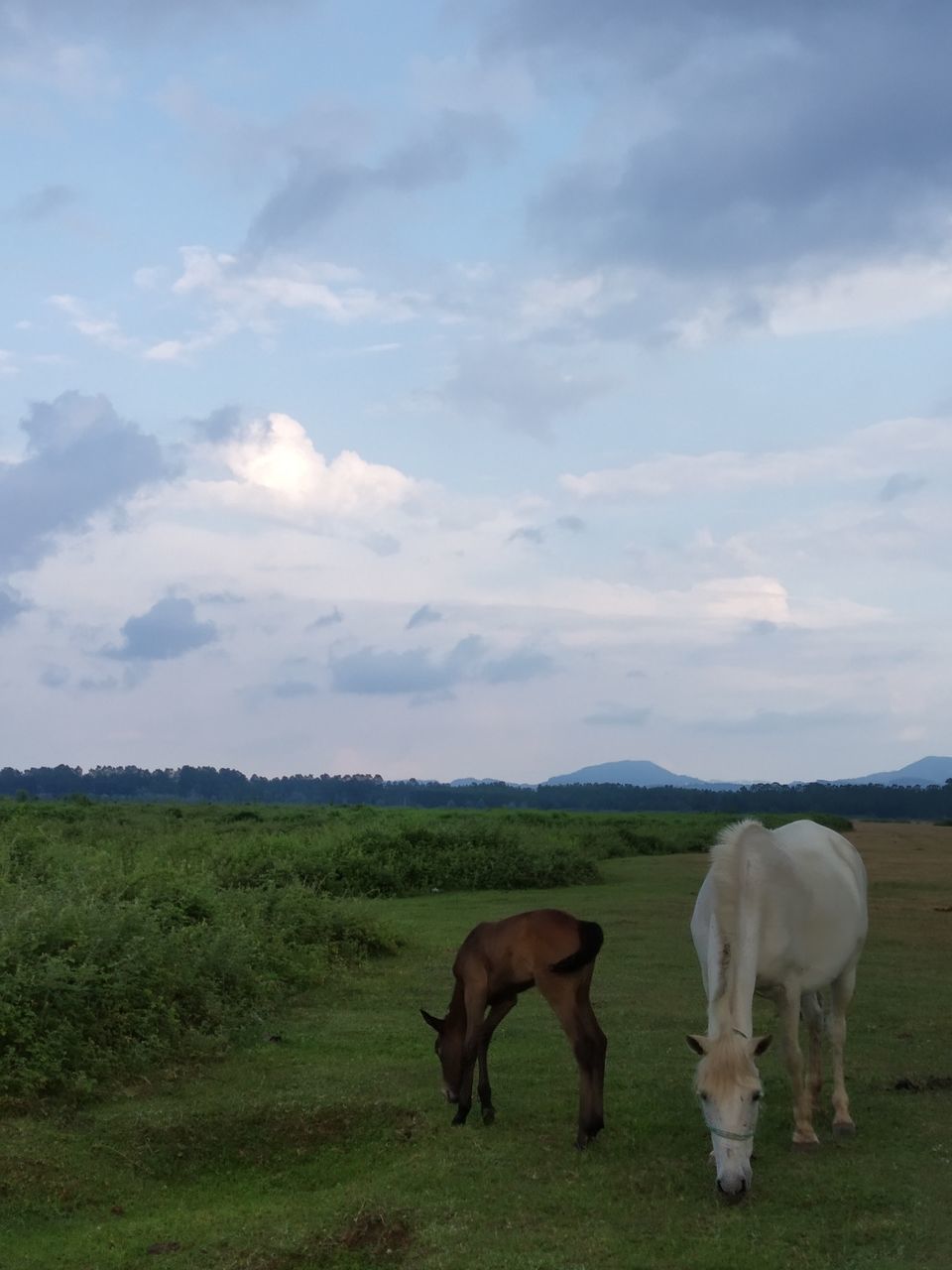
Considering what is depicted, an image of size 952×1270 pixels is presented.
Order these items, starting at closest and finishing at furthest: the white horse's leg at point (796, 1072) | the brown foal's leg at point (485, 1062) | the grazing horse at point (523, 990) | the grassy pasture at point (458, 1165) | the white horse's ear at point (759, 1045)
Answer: the grassy pasture at point (458, 1165), the white horse's ear at point (759, 1045), the white horse's leg at point (796, 1072), the grazing horse at point (523, 990), the brown foal's leg at point (485, 1062)

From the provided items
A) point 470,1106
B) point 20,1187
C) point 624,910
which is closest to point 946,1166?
point 470,1106

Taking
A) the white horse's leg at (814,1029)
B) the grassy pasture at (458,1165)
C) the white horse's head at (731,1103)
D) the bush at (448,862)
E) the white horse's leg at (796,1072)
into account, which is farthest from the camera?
the bush at (448,862)

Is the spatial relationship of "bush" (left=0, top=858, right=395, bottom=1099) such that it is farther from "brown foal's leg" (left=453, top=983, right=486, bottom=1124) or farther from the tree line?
the tree line

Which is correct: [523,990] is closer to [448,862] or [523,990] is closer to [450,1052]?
[450,1052]

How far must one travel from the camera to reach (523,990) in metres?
8.26

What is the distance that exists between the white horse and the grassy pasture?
43 centimetres

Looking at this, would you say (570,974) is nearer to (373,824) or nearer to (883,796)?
(373,824)

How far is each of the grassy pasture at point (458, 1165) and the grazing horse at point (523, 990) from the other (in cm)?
28

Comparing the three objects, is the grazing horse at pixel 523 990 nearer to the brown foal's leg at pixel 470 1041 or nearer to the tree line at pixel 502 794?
the brown foal's leg at pixel 470 1041

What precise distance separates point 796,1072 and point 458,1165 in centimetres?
217

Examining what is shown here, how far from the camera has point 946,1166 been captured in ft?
24.9

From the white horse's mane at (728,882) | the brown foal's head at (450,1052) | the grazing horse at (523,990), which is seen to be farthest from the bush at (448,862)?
the white horse's mane at (728,882)

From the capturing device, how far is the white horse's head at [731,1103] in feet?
21.7

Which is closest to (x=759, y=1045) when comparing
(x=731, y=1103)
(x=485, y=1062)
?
(x=731, y=1103)
